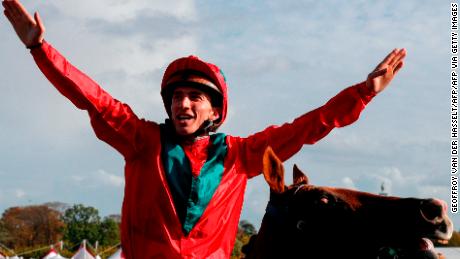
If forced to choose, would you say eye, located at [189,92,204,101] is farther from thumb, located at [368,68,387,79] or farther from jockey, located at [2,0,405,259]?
thumb, located at [368,68,387,79]

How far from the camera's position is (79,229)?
200 ft

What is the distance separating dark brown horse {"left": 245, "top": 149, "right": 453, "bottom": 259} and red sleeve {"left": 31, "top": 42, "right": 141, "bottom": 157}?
115 centimetres

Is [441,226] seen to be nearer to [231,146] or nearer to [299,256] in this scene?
[299,256]

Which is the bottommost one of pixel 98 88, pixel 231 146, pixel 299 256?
pixel 299 256

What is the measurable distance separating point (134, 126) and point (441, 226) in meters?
2.13

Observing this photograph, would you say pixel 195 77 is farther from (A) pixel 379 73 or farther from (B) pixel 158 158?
(A) pixel 379 73

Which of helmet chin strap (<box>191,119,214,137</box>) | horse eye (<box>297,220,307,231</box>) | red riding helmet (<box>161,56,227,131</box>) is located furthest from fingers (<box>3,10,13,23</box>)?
horse eye (<box>297,220,307,231</box>)

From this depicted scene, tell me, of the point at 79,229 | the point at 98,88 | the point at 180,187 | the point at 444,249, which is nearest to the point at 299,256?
the point at 180,187

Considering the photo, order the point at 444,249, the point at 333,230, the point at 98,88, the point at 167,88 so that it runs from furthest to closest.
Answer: the point at 444,249, the point at 167,88, the point at 98,88, the point at 333,230

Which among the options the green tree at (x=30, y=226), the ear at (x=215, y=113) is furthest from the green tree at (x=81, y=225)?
the ear at (x=215, y=113)

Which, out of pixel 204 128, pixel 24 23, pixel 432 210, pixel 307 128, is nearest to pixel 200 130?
pixel 204 128

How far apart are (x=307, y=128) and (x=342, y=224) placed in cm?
102

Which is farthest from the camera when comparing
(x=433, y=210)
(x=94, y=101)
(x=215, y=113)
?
(x=215, y=113)

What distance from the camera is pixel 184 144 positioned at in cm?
484
